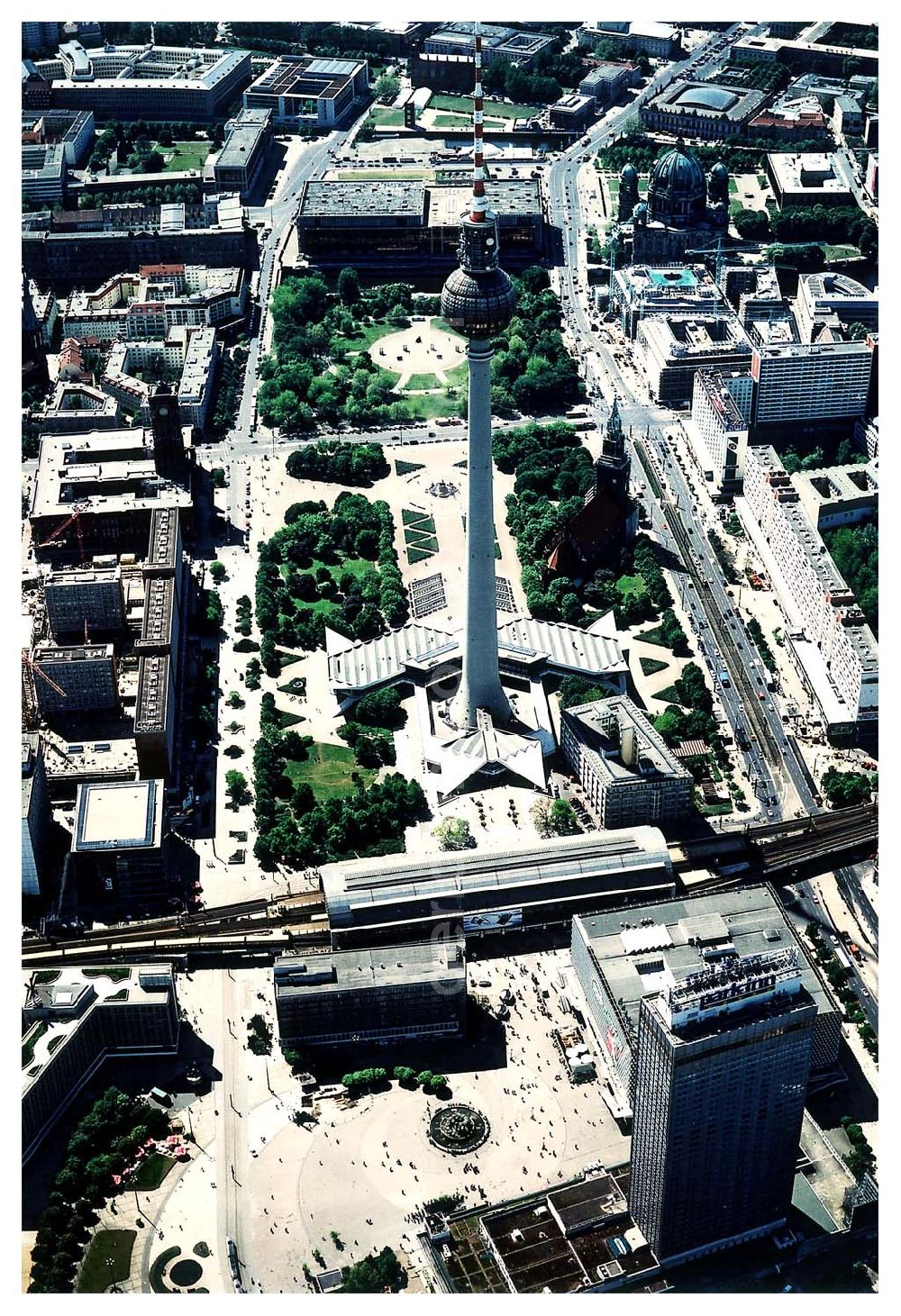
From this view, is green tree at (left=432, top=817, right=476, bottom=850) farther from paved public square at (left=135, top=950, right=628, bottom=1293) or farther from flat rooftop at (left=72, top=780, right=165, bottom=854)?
flat rooftop at (left=72, top=780, right=165, bottom=854)

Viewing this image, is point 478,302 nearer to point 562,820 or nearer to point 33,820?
point 562,820

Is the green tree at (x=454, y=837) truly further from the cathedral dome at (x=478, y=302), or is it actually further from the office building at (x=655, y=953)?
the cathedral dome at (x=478, y=302)

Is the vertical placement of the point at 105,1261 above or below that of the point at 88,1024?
below

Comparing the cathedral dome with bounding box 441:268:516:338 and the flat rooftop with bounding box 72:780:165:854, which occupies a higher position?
the cathedral dome with bounding box 441:268:516:338

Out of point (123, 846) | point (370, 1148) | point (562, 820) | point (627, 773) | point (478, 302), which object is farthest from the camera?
point (562, 820)

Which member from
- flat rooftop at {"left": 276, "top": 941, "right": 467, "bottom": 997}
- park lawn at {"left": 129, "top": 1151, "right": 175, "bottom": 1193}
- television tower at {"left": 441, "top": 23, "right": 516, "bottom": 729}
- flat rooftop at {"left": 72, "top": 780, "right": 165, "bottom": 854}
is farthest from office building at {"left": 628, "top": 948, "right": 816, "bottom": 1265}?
television tower at {"left": 441, "top": 23, "right": 516, "bottom": 729}

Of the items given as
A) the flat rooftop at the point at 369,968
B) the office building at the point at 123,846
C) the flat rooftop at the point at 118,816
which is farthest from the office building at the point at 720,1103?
the flat rooftop at the point at 118,816

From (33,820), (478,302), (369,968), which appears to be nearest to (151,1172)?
(369,968)
